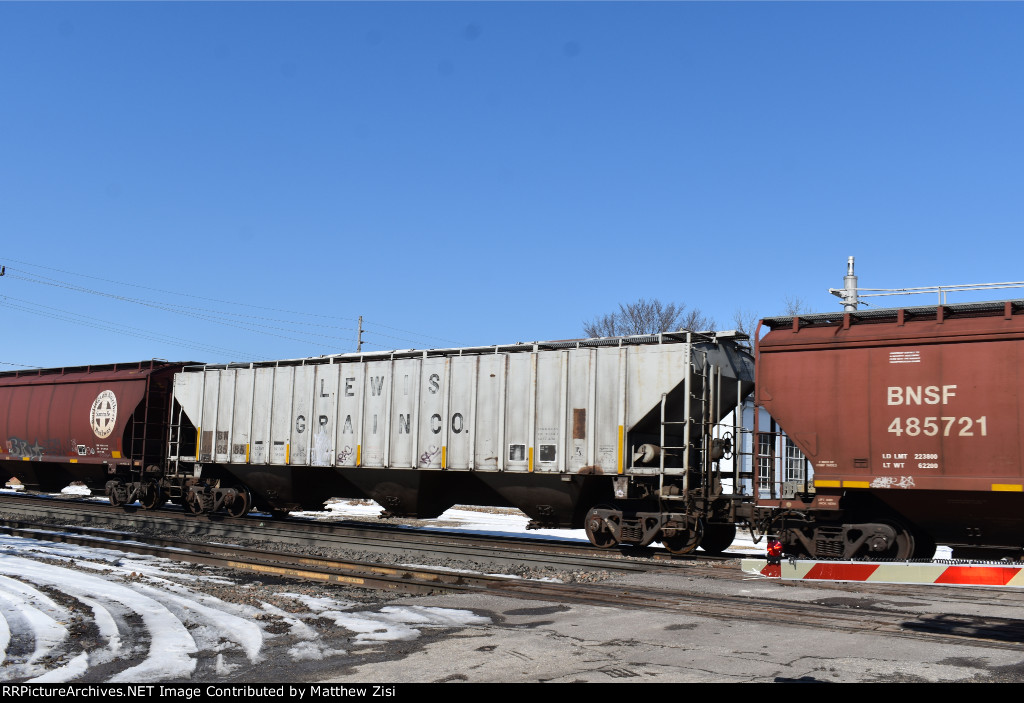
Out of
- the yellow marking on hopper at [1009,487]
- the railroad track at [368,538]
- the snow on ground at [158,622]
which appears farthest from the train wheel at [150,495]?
the yellow marking on hopper at [1009,487]

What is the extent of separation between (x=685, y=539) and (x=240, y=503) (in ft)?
39.3

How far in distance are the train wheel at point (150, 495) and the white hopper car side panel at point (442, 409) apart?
2.48 m

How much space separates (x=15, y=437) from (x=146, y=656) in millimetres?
23074

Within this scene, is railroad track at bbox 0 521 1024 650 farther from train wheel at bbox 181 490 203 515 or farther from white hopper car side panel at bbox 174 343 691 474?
train wheel at bbox 181 490 203 515

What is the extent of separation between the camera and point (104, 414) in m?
23.9

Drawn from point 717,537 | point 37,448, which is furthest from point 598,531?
point 37,448

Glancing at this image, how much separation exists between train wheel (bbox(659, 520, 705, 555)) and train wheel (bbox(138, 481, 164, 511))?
576 inches

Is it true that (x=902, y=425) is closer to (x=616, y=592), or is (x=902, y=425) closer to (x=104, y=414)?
(x=616, y=592)

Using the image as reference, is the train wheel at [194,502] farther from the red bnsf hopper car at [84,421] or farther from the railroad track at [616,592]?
the railroad track at [616,592]

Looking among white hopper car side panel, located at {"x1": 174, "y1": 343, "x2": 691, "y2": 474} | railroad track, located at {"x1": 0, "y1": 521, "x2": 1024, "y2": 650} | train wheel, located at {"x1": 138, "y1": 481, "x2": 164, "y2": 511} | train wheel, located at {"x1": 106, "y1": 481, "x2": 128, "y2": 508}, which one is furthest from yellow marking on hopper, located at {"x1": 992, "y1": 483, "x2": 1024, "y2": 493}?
train wheel, located at {"x1": 106, "y1": 481, "x2": 128, "y2": 508}

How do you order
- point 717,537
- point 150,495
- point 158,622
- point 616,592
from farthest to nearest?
point 150,495
point 717,537
point 616,592
point 158,622

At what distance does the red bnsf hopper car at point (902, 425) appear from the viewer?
39.5 ft
